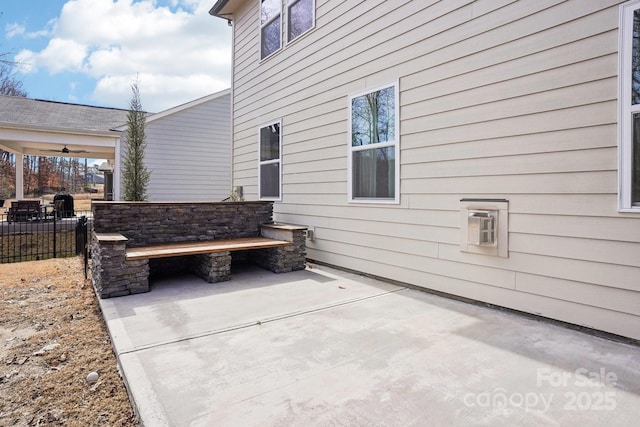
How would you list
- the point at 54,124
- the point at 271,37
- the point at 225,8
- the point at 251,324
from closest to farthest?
the point at 251,324, the point at 271,37, the point at 225,8, the point at 54,124

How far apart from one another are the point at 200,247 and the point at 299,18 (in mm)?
3971

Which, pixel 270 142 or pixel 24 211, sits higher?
pixel 270 142

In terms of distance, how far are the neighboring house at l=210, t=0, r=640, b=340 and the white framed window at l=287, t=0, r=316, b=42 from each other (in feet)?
0.15

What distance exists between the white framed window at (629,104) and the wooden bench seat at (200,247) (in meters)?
3.52

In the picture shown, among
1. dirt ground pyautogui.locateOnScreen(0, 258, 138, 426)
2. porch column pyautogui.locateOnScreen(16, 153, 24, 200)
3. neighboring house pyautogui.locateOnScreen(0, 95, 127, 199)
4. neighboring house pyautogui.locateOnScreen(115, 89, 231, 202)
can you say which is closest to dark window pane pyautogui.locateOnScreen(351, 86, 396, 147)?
dirt ground pyautogui.locateOnScreen(0, 258, 138, 426)

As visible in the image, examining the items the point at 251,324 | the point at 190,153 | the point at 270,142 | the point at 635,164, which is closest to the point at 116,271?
the point at 251,324

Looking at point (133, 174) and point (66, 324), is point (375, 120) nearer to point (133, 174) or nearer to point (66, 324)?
point (66, 324)

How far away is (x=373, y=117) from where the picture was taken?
14.5 ft

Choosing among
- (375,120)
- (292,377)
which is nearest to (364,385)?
(292,377)

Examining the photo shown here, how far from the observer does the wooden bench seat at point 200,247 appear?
3.88 m

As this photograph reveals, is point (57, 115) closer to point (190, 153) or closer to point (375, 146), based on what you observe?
point (190, 153)

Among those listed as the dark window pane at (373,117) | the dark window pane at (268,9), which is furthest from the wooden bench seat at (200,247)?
the dark window pane at (268,9)

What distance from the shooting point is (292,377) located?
2049mm

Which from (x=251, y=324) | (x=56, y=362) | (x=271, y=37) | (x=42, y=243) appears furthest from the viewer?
(x=42, y=243)
